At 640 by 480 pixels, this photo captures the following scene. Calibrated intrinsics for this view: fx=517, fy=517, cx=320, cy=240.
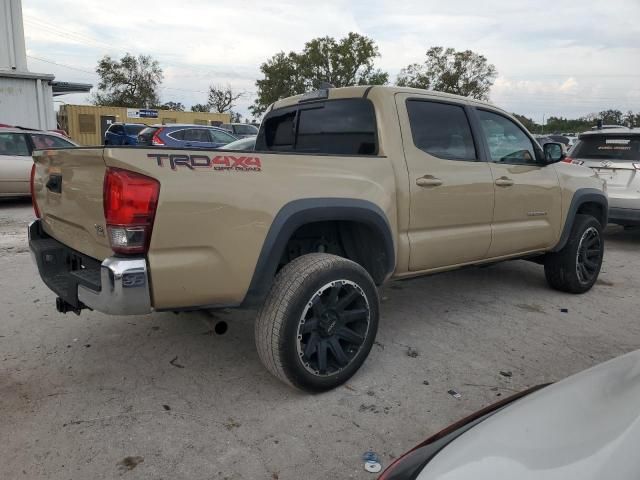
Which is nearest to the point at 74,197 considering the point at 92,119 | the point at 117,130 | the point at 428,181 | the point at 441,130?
the point at 428,181

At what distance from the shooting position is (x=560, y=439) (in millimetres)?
1357

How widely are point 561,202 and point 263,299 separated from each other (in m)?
3.23

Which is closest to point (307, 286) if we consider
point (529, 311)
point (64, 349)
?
point (64, 349)

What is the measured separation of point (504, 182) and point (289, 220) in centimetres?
214

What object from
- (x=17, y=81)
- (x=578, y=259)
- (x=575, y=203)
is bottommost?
(x=578, y=259)

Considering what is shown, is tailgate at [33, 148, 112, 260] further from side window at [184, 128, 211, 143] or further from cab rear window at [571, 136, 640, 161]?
side window at [184, 128, 211, 143]

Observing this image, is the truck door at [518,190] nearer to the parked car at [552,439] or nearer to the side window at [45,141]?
the parked car at [552,439]

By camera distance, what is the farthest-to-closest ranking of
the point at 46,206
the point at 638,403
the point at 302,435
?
the point at 46,206 < the point at 302,435 < the point at 638,403

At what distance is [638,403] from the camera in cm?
142

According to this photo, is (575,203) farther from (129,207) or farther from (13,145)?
(13,145)

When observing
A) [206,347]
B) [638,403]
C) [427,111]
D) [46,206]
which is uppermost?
[427,111]

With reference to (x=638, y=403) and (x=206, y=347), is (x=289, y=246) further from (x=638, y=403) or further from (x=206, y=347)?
(x=638, y=403)

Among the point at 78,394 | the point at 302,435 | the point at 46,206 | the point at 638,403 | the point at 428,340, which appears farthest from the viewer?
the point at 428,340

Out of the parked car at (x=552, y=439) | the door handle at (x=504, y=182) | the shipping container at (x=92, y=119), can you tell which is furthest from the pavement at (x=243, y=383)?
the shipping container at (x=92, y=119)
